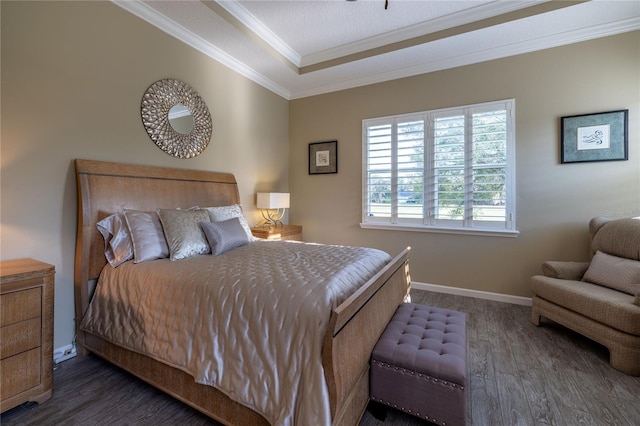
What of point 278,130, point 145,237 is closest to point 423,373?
point 145,237

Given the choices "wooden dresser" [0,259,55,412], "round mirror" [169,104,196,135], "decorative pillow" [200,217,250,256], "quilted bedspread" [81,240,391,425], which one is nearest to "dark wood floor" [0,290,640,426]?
"wooden dresser" [0,259,55,412]

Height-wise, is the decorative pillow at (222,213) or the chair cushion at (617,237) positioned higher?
the decorative pillow at (222,213)

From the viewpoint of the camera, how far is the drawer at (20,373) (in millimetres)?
1498

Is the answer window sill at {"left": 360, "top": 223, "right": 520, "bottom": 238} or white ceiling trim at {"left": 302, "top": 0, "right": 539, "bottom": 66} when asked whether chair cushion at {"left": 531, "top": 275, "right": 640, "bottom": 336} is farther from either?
white ceiling trim at {"left": 302, "top": 0, "right": 539, "bottom": 66}

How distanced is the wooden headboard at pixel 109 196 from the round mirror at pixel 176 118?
10.7 inches

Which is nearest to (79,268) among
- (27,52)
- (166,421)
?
(166,421)

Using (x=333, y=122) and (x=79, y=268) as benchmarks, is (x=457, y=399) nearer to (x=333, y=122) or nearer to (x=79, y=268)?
(x=79, y=268)

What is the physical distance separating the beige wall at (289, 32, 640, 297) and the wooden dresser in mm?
3357

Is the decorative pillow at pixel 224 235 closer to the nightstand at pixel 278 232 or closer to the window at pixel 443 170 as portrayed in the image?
the nightstand at pixel 278 232

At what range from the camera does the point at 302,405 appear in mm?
1128

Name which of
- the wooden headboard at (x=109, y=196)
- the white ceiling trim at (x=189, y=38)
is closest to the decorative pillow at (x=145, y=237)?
the wooden headboard at (x=109, y=196)

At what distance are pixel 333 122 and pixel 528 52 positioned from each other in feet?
8.18

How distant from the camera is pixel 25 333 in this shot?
1.58 meters

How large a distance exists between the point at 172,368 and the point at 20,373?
2.78ft
